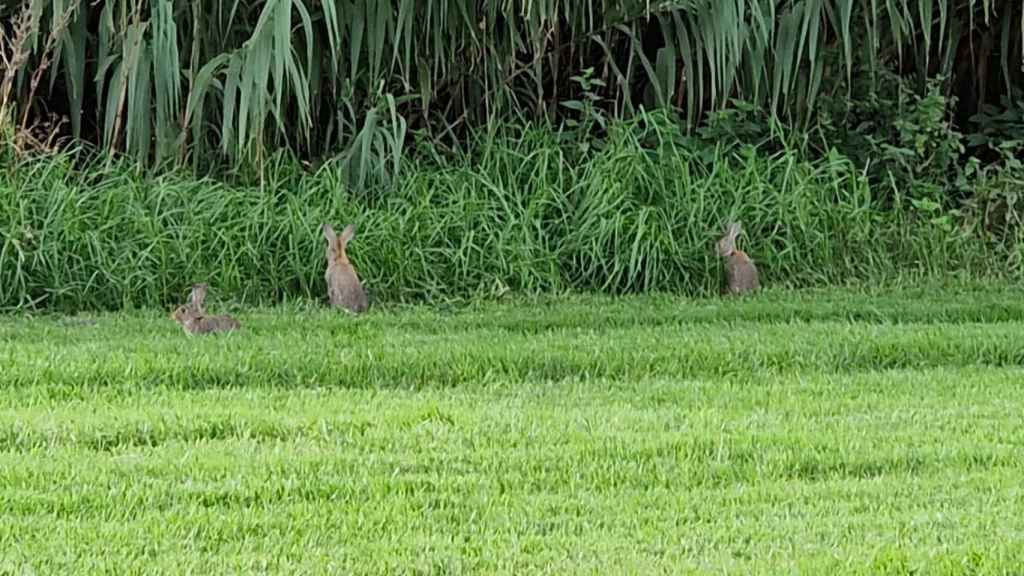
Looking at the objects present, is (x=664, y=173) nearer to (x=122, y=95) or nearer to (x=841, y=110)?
(x=841, y=110)

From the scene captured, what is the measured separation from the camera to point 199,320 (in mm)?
6785

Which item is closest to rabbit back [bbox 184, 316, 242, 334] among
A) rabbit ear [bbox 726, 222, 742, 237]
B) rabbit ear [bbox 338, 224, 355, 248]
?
rabbit ear [bbox 338, 224, 355, 248]

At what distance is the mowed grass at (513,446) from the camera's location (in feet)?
12.2

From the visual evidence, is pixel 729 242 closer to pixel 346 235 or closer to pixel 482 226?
pixel 482 226

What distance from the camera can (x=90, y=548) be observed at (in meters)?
3.68

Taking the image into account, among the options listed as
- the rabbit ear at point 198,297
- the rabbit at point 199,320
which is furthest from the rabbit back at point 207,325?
the rabbit ear at point 198,297

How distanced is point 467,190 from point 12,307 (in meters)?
2.44

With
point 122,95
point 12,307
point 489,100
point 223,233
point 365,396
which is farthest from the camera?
point 489,100

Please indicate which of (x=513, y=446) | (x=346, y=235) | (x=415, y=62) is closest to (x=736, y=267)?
(x=346, y=235)

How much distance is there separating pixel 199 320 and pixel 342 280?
0.95 m

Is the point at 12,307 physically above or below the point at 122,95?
below

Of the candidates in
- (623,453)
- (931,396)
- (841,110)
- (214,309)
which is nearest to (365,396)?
(623,453)

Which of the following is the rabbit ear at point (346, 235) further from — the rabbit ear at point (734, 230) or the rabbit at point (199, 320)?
the rabbit ear at point (734, 230)

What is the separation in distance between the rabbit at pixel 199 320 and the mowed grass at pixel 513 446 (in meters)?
0.08
